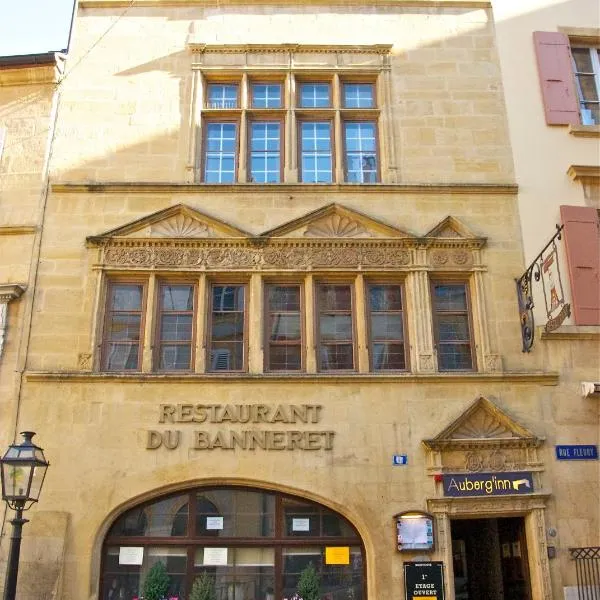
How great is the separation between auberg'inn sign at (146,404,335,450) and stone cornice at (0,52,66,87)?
548cm

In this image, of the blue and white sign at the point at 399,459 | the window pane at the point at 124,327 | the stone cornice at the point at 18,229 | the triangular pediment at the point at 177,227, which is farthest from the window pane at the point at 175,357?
the blue and white sign at the point at 399,459

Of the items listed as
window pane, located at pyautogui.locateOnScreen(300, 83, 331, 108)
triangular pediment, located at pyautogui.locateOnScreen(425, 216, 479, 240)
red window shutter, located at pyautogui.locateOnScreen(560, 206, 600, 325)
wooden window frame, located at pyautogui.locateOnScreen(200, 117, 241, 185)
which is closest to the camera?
red window shutter, located at pyautogui.locateOnScreen(560, 206, 600, 325)

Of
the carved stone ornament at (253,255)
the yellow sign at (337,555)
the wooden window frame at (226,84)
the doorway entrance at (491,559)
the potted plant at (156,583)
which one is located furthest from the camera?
the wooden window frame at (226,84)

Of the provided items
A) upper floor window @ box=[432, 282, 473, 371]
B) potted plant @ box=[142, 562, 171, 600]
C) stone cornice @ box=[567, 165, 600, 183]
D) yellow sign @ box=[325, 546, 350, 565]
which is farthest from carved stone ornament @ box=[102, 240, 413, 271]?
potted plant @ box=[142, 562, 171, 600]

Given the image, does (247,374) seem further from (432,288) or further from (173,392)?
(432,288)

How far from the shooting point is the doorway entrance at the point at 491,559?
9039mm

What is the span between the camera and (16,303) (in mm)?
9453

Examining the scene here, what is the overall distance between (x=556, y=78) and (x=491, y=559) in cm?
743

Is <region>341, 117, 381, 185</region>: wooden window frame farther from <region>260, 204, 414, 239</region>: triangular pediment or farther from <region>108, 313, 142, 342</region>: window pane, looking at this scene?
<region>108, 313, 142, 342</region>: window pane

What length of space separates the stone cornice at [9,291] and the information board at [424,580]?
608 centimetres

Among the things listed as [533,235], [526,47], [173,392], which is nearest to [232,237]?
[173,392]

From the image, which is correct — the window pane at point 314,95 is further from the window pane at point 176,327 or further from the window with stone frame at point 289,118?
the window pane at point 176,327

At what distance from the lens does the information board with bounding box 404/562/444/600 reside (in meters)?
8.20

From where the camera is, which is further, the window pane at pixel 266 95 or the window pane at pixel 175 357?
the window pane at pixel 266 95
